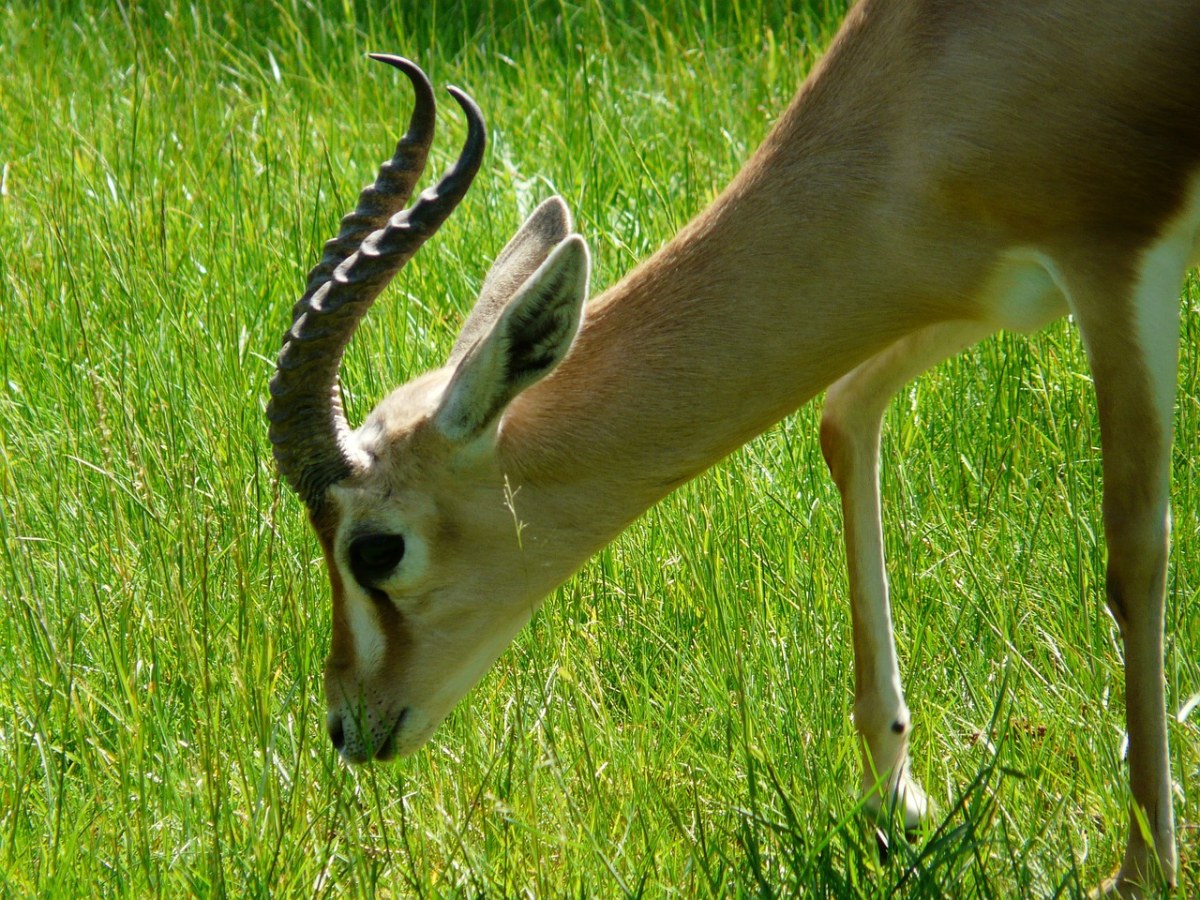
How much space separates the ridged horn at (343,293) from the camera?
261 cm

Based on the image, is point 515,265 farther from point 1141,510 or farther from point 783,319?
point 1141,510

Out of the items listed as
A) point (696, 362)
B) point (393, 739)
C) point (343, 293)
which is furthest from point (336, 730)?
point (696, 362)

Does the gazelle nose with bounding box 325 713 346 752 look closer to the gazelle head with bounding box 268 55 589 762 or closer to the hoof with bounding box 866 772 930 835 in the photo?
the gazelle head with bounding box 268 55 589 762

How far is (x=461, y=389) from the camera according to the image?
103 inches

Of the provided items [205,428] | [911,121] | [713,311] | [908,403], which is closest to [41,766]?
[205,428]

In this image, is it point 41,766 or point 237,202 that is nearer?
point 41,766

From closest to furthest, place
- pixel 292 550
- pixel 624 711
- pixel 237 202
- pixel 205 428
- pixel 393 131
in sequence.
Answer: pixel 624 711, pixel 292 550, pixel 205 428, pixel 237 202, pixel 393 131

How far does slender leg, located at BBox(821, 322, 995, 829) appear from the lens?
121 inches

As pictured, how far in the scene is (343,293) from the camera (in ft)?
8.57

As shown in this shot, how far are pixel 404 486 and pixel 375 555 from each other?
0.13 metres

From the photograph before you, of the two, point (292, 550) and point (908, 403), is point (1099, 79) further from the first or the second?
point (292, 550)

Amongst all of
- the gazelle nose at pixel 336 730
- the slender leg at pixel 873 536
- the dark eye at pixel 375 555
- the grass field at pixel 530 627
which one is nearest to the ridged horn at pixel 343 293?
the dark eye at pixel 375 555

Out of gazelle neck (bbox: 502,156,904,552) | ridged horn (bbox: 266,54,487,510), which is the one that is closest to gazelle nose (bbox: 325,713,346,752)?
ridged horn (bbox: 266,54,487,510)

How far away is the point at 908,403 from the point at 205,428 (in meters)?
1.73
